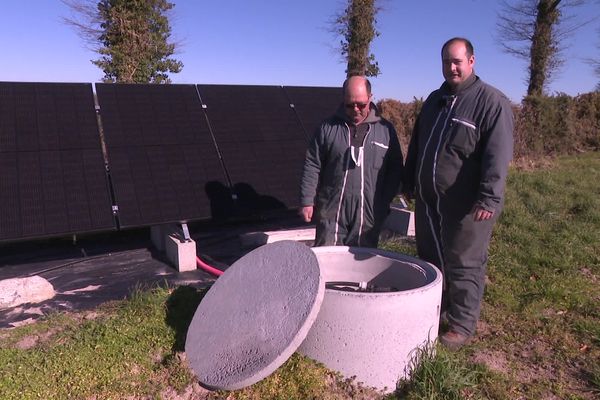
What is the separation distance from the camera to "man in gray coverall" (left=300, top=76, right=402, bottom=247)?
372cm

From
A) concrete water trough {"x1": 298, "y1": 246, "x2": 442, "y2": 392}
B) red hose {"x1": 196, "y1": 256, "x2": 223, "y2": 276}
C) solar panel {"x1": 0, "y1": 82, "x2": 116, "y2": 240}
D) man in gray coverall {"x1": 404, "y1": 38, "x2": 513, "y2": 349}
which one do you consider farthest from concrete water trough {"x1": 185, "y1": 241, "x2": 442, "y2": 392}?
solar panel {"x1": 0, "y1": 82, "x2": 116, "y2": 240}

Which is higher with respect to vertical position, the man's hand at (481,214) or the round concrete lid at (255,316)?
the man's hand at (481,214)

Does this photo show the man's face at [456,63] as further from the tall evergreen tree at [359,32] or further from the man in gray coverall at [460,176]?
the tall evergreen tree at [359,32]

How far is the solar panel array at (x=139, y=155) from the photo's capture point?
4723 mm

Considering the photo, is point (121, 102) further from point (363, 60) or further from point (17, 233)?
point (363, 60)

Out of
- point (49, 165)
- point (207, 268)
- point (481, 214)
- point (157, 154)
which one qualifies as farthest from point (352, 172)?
point (49, 165)

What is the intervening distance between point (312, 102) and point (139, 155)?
9.55 feet

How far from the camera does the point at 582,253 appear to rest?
5.81m

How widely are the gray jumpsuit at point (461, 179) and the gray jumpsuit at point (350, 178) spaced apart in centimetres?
26

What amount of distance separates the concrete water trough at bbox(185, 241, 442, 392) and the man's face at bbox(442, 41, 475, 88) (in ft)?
4.54

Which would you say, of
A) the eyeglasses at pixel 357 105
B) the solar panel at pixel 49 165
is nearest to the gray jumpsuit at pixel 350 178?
the eyeglasses at pixel 357 105

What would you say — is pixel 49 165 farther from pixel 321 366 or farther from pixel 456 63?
pixel 456 63

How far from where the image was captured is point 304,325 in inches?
111

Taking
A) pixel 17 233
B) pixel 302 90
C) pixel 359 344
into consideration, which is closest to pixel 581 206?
pixel 302 90
